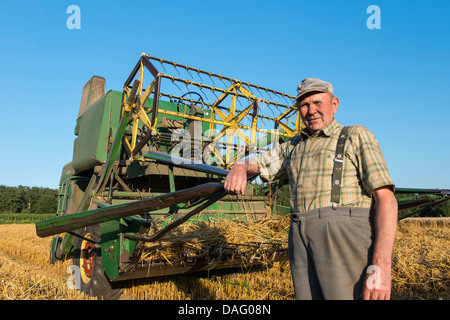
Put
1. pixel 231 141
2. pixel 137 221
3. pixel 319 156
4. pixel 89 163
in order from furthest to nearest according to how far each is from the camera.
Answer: pixel 231 141, pixel 89 163, pixel 137 221, pixel 319 156

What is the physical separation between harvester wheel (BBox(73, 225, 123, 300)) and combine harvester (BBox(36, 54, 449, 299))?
0.4 inches

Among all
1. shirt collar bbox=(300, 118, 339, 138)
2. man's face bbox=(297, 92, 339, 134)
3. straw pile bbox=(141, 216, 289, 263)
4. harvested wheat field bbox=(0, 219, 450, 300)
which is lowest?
harvested wheat field bbox=(0, 219, 450, 300)

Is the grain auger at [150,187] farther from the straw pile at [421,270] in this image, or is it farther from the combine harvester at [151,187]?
the straw pile at [421,270]

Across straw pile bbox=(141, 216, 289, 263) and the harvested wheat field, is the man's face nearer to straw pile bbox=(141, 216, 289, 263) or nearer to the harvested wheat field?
straw pile bbox=(141, 216, 289, 263)

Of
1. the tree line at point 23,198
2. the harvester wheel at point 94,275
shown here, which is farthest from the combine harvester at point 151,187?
the tree line at point 23,198

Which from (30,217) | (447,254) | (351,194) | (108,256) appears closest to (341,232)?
(351,194)

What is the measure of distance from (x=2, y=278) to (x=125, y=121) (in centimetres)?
215

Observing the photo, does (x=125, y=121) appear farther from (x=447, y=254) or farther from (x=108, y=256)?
(x=447, y=254)

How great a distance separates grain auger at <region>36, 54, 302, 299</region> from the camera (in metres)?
2.11

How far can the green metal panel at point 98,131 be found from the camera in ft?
16.7

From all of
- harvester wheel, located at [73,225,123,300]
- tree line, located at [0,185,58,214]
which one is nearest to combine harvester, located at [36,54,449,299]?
harvester wheel, located at [73,225,123,300]

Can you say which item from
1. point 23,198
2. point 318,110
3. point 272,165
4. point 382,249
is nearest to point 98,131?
point 272,165

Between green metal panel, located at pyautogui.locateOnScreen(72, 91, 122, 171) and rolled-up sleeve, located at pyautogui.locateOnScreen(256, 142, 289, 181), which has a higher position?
green metal panel, located at pyautogui.locateOnScreen(72, 91, 122, 171)

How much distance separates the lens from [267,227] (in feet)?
13.1
